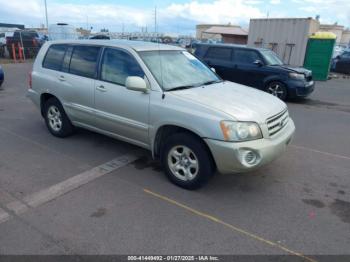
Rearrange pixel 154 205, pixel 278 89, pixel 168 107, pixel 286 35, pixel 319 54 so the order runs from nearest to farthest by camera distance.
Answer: pixel 154 205 → pixel 168 107 → pixel 278 89 → pixel 319 54 → pixel 286 35

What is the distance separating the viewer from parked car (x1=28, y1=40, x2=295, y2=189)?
11.2 feet

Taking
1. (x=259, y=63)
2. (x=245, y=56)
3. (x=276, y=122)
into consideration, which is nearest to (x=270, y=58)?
(x=259, y=63)

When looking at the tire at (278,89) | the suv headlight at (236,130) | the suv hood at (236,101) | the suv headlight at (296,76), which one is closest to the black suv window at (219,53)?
the tire at (278,89)

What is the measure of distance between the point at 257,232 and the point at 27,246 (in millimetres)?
2207

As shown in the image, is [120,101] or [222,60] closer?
[120,101]

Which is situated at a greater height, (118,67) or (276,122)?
(118,67)

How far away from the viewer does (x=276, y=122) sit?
378 centimetres

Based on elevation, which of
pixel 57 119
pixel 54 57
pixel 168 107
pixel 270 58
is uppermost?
pixel 54 57

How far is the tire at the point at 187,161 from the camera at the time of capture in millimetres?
3578

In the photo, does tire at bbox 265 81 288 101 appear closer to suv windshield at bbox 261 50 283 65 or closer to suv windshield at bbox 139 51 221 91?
suv windshield at bbox 261 50 283 65

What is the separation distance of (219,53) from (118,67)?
7247mm

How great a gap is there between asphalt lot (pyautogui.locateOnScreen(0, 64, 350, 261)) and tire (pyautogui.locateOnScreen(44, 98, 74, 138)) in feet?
0.59

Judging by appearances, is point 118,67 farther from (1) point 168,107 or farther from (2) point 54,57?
(2) point 54,57

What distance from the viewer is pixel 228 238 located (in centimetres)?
297
